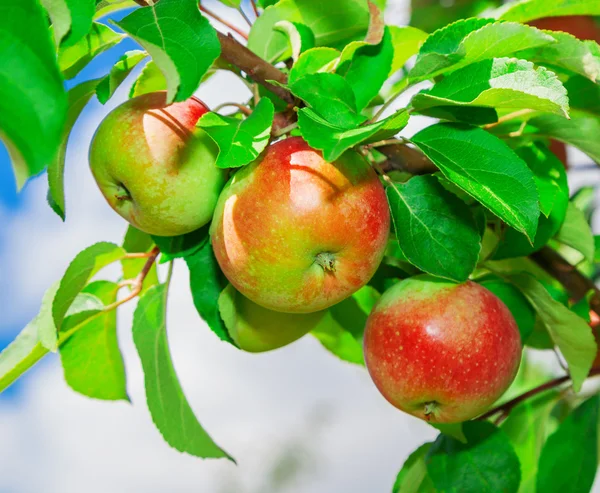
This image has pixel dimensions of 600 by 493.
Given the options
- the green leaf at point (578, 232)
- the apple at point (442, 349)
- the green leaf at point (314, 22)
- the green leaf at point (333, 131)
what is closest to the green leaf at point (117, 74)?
the green leaf at point (314, 22)

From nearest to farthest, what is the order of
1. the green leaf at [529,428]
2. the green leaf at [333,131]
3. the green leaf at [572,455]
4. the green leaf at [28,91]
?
the green leaf at [28,91] → the green leaf at [333,131] → the green leaf at [572,455] → the green leaf at [529,428]

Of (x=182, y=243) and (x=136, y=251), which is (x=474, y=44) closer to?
(x=182, y=243)

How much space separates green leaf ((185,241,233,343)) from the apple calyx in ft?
0.64

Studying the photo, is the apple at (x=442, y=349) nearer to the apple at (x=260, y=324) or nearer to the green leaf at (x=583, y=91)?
the apple at (x=260, y=324)

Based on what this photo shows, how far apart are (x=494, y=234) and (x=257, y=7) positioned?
0.41m

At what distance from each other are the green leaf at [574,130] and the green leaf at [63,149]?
538mm

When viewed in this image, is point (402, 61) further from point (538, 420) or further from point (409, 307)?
point (538, 420)

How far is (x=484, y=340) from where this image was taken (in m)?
0.81

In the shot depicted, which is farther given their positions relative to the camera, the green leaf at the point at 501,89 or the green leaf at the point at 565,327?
the green leaf at the point at 565,327

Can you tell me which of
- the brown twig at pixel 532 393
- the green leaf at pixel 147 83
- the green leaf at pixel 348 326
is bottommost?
the brown twig at pixel 532 393

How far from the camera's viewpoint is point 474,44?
66cm

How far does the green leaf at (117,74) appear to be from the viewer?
2.59 ft

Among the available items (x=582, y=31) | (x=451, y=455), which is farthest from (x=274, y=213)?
(x=582, y=31)

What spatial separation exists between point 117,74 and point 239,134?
0.65ft
